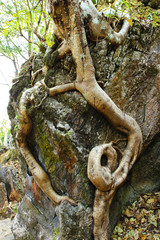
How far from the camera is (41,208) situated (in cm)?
360

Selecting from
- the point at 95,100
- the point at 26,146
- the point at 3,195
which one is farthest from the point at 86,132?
the point at 3,195

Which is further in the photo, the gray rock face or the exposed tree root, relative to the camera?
the gray rock face

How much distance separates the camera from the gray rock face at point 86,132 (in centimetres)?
291

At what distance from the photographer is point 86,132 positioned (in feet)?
9.97

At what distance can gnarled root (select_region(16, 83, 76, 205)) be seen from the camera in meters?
3.21

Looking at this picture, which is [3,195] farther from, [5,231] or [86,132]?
[86,132]

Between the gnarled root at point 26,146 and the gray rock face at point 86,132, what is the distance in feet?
0.38

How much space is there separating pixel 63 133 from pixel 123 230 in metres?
1.98

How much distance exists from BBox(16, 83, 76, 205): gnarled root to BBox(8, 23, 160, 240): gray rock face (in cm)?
12

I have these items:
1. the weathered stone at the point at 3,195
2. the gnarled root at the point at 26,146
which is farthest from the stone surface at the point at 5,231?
the weathered stone at the point at 3,195

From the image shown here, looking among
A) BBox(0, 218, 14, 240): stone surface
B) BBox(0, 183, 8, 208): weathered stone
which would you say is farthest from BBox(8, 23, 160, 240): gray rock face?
BBox(0, 183, 8, 208): weathered stone

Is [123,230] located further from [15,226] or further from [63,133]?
[15,226]

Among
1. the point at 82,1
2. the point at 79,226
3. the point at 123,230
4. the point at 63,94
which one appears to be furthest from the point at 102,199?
the point at 82,1

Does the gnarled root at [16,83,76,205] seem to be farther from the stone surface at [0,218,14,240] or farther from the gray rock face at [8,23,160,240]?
the stone surface at [0,218,14,240]
